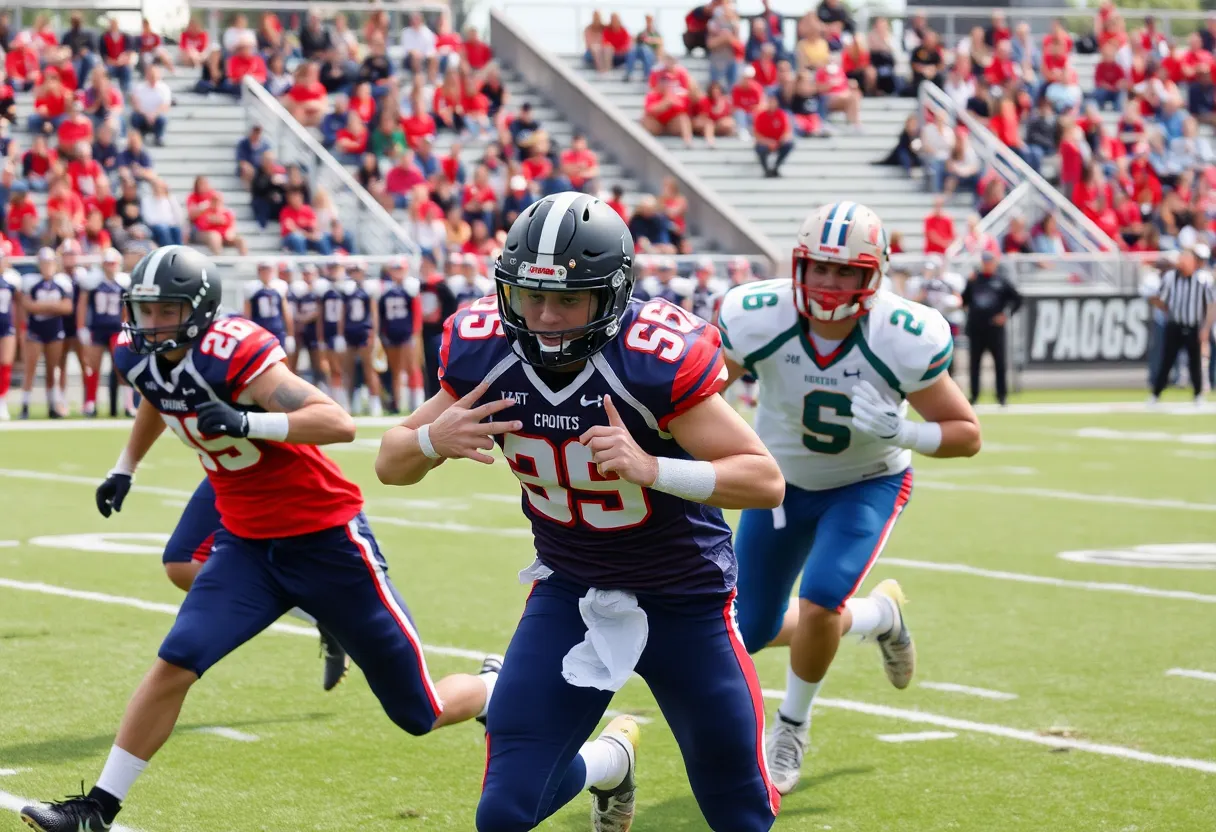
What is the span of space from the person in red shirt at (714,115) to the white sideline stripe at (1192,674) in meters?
18.9

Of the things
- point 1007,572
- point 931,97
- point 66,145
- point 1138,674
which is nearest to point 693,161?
point 931,97

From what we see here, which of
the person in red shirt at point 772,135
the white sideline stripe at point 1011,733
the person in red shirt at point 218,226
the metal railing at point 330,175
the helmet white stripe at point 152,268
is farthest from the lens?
the person in red shirt at point 772,135

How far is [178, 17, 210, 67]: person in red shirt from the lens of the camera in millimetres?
22750

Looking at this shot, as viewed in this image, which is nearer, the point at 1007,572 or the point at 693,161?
the point at 1007,572

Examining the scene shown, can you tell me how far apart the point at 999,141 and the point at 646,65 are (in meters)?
5.14

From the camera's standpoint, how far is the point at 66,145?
63.0 feet

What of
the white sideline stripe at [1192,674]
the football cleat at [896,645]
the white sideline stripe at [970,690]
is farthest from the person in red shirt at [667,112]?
the football cleat at [896,645]

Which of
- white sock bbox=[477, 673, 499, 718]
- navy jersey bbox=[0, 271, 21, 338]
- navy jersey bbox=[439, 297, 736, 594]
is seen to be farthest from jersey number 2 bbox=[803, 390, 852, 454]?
navy jersey bbox=[0, 271, 21, 338]

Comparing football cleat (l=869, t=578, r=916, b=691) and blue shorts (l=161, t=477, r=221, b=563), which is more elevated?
blue shorts (l=161, t=477, r=221, b=563)

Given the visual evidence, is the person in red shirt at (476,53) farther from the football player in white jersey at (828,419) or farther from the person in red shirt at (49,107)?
the football player in white jersey at (828,419)

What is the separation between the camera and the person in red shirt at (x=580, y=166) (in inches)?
883

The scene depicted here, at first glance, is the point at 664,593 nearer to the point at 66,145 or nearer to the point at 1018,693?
the point at 1018,693

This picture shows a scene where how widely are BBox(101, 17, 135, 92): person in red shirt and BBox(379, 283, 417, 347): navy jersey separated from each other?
214 inches

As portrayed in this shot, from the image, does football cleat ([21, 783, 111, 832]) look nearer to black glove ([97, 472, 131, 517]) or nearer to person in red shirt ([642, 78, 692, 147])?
black glove ([97, 472, 131, 517])
